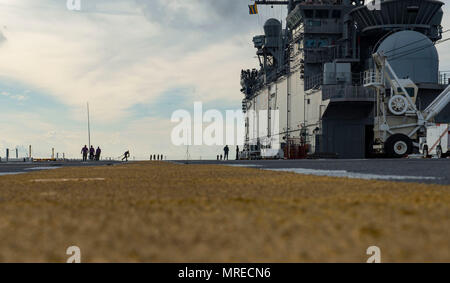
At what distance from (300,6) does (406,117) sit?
1810 centimetres

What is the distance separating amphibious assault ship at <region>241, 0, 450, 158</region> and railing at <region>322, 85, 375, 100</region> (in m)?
0.08

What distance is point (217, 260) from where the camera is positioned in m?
1.10

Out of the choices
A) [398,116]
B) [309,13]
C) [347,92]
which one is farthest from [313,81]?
[398,116]

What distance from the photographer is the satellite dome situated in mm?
41312

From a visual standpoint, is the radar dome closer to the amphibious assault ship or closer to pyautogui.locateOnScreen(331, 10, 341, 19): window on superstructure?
A: the amphibious assault ship

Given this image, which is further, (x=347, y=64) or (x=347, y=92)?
(x=347, y=64)

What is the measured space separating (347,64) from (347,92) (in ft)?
9.23

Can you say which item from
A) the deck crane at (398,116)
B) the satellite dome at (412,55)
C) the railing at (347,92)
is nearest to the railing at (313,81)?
the railing at (347,92)

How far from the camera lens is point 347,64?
42219 millimetres

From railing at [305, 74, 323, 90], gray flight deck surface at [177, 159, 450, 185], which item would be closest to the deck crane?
railing at [305, 74, 323, 90]

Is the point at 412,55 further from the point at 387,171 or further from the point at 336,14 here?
the point at 387,171

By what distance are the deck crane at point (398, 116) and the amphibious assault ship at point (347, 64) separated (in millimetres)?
1635

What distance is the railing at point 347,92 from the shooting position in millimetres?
40781
